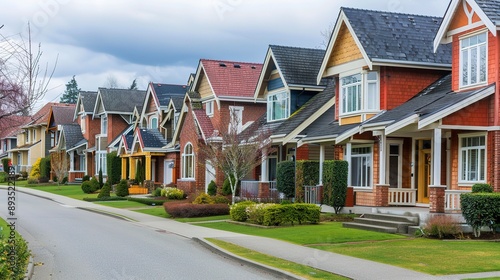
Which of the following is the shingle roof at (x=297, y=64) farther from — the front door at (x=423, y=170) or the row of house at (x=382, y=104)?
the front door at (x=423, y=170)

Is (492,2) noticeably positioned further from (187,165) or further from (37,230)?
(187,165)

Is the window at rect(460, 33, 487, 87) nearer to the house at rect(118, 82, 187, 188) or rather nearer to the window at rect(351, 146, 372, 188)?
the window at rect(351, 146, 372, 188)

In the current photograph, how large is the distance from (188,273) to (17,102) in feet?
15.7

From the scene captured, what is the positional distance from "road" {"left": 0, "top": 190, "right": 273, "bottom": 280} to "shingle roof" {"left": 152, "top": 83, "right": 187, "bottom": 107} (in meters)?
25.7

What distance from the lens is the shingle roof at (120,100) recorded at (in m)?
62.2

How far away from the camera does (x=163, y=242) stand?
817 inches

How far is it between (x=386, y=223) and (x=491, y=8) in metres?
7.61

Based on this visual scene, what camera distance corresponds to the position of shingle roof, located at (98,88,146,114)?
204 ft

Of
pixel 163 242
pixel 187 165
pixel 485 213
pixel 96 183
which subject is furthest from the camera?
pixel 96 183

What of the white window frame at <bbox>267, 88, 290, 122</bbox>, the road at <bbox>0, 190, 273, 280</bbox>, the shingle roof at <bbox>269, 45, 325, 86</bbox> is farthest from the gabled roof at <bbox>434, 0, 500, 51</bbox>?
the white window frame at <bbox>267, 88, 290, 122</bbox>

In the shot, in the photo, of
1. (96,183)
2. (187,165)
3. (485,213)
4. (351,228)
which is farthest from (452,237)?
(96,183)

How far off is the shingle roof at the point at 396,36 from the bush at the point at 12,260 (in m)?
16.7

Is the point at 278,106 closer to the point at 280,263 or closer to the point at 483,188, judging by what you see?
the point at 483,188

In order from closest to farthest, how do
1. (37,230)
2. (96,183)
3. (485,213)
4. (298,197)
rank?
(485,213) → (37,230) → (298,197) → (96,183)
